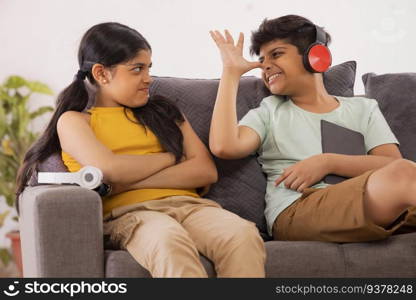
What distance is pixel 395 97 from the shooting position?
2238mm

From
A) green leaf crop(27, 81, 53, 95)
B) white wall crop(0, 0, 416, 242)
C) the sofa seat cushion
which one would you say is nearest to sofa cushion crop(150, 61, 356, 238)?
the sofa seat cushion

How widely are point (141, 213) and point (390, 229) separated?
61 cm

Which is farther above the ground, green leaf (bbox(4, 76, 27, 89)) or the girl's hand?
the girl's hand

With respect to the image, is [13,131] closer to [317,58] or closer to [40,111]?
[40,111]

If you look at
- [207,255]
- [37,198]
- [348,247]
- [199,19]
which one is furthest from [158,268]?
[199,19]

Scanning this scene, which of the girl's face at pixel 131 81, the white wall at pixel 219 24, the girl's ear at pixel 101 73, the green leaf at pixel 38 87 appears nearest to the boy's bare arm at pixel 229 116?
the girl's face at pixel 131 81

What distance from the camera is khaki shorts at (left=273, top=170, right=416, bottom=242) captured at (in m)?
1.69

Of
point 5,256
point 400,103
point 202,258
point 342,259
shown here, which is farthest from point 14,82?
point 342,259

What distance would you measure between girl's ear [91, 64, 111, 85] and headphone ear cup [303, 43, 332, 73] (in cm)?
59

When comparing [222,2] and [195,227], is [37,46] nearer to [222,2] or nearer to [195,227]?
[222,2]

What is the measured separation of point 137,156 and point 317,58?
2.06 ft

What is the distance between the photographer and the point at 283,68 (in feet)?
6.88

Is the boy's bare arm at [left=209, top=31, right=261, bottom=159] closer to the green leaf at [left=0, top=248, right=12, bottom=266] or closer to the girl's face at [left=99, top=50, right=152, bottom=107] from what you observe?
the girl's face at [left=99, top=50, right=152, bottom=107]

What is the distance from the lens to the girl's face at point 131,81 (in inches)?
75.4
